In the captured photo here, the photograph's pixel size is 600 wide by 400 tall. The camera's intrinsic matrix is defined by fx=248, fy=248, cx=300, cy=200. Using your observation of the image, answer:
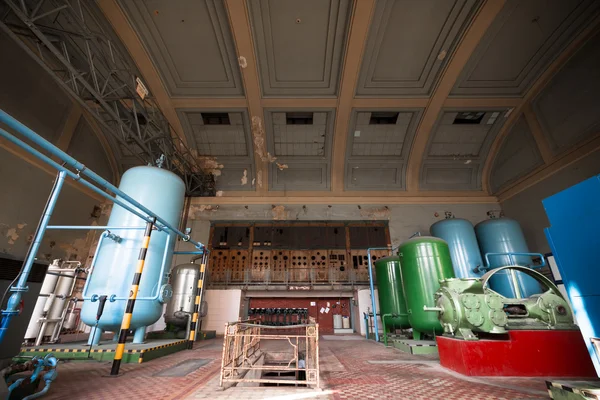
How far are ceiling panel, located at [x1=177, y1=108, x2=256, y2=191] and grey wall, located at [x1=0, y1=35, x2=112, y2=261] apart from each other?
12.0 feet

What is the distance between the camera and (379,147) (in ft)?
36.1

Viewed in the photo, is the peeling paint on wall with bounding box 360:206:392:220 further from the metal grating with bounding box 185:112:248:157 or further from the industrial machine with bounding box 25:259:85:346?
the industrial machine with bounding box 25:259:85:346

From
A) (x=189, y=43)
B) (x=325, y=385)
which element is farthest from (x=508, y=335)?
(x=189, y=43)

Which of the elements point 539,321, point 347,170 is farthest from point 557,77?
point 539,321

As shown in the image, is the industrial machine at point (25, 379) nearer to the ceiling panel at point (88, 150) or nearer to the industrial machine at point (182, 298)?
the industrial machine at point (182, 298)

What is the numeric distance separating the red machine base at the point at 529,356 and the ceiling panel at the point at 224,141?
377 inches

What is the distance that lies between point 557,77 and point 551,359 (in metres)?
9.56

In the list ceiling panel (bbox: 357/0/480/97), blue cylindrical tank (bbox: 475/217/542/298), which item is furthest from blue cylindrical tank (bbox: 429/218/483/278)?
ceiling panel (bbox: 357/0/480/97)

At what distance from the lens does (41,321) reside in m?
5.09

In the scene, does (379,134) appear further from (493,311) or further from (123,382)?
(123,382)

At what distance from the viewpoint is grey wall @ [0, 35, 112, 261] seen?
677 cm

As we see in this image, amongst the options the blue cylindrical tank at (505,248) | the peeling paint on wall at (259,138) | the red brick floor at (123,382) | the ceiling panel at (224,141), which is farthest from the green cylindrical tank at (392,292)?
the ceiling panel at (224,141)

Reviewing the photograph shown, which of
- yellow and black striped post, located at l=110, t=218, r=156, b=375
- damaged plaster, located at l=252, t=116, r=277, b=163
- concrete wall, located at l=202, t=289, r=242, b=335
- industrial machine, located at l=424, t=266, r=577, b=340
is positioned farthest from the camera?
damaged plaster, located at l=252, t=116, r=277, b=163

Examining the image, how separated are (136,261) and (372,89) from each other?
9000 mm
